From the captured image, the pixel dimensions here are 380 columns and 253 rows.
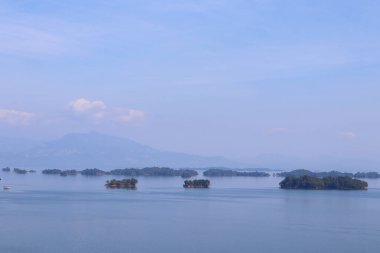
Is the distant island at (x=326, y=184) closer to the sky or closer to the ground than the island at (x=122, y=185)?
closer to the sky

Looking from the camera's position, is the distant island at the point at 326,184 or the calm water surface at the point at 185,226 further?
the distant island at the point at 326,184

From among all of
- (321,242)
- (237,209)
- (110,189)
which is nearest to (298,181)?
(110,189)

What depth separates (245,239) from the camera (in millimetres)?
20688

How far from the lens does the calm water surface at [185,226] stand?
63.5 feet

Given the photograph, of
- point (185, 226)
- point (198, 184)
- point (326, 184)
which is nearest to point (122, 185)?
point (198, 184)

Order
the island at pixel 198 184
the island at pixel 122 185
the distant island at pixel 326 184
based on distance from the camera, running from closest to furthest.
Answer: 1. the island at pixel 122 185
2. the distant island at pixel 326 184
3. the island at pixel 198 184

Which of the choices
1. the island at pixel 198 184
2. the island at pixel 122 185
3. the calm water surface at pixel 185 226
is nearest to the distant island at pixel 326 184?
the island at pixel 198 184

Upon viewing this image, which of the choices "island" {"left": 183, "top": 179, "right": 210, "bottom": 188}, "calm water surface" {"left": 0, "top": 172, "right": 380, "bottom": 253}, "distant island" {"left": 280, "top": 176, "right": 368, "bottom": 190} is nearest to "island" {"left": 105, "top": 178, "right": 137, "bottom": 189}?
"island" {"left": 183, "top": 179, "right": 210, "bottom": 188}

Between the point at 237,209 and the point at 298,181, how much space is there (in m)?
21.4

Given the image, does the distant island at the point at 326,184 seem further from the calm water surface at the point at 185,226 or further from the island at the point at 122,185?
the calm water surface at the point at 185,226

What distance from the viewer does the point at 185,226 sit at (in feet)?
78.3

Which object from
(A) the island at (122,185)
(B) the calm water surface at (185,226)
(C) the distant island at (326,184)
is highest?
(C) the distant island at (326,184)

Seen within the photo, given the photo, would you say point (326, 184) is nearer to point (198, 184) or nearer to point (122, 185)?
point (198, 184)

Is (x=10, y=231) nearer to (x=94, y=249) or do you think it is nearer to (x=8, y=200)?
(x=94, y=249)
